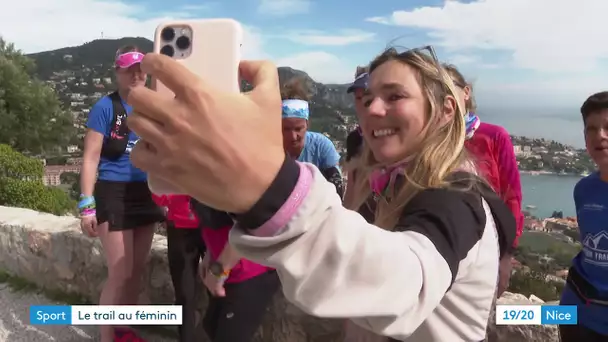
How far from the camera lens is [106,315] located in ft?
9.55

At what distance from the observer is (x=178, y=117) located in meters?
0.61

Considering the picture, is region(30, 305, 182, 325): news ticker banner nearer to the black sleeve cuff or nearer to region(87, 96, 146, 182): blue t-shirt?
region(87, 96, 146, 182): blue t-shirt

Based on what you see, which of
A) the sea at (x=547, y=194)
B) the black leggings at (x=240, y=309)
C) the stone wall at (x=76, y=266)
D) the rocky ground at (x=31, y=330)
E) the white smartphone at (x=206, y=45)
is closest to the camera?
the white smartphone at (x=206, y=45)

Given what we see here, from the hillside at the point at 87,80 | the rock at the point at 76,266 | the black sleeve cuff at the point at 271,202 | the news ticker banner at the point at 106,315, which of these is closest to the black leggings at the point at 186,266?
the news ticker banner at the point at 106,315

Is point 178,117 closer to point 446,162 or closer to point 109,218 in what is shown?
point 446,162

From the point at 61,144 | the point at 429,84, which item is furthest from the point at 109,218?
the point at 61,144

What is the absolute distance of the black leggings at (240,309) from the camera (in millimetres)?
2186

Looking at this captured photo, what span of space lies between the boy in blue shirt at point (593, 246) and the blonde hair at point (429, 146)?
123 cm

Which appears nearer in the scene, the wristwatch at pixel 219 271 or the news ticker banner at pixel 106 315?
the wristwatch at pixel 219 271

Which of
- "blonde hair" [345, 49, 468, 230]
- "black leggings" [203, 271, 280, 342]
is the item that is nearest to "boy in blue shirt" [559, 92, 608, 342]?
"blonde hair" [345, 49, 468, 230]

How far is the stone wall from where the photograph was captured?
2758 mm

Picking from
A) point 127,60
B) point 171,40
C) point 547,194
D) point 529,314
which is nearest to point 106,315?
point 127,60

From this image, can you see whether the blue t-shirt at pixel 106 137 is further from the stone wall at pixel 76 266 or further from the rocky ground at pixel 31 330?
the rocky ground at pixel 31 330

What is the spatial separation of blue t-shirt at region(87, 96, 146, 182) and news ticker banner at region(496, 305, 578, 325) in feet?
6.65
